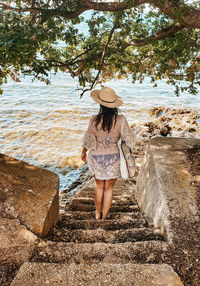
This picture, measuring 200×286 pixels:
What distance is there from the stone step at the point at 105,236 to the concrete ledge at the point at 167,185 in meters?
0.20

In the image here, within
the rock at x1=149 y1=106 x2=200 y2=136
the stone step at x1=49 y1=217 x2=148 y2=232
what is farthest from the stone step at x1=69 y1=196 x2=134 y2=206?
the rock at x1=149 y1=106 x2=200 y2=136

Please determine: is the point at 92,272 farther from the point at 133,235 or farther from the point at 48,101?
the point at 48,101

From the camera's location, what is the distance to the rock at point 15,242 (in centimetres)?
240

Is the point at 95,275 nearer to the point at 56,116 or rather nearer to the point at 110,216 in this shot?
the point at 110,216

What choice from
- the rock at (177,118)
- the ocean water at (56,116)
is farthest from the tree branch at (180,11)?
the rock at (177,118)

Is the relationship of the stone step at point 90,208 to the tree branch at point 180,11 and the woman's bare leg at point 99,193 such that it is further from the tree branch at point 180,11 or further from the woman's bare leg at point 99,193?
the tree branch at point 180,11

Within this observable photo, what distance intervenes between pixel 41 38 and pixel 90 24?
5.63 ft

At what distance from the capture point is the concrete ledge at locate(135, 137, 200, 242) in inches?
117

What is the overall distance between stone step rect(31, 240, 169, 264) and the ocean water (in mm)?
4375

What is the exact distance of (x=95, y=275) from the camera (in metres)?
2.02

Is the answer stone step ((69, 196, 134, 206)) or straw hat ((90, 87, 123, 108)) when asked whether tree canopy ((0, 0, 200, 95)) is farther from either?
stone step ((69, 196, 134, 206))

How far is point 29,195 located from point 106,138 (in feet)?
4.26

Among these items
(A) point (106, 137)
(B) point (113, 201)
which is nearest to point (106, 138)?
(A) point (106, 137)

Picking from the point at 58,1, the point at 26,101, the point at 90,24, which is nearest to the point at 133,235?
the point at 58,1
